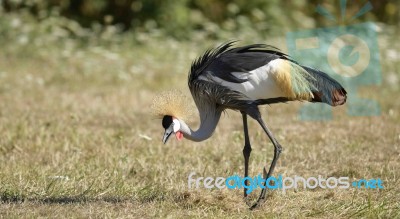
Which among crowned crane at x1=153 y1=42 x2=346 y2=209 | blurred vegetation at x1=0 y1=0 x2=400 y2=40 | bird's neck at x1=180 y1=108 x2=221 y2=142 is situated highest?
crowned crane at x1=153 y1=42 x2=346 y2=209

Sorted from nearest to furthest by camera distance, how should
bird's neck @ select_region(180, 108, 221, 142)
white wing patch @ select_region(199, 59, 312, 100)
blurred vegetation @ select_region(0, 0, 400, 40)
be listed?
white wing patch @ select_region(199, 59, 312, 100) < bird's neck @ select_region(180, 108, 221, 142) < blurred vegetation @ select_region(0, 0, 400, 40)

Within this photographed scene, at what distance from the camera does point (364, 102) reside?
9023 millimetres

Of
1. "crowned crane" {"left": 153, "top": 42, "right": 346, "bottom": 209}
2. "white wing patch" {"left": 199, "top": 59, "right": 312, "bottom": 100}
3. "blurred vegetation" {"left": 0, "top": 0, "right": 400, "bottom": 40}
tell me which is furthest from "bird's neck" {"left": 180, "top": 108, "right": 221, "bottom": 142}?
"blurred vegetation" {"left": 0, "top": 0, "right": 400, "bottom": 40}

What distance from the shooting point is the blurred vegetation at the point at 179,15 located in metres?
12.6

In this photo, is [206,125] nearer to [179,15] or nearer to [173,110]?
[173,110]

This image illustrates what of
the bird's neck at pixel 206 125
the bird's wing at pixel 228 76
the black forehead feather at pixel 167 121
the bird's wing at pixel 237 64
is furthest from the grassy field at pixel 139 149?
the bird's wing at pixel 237 64

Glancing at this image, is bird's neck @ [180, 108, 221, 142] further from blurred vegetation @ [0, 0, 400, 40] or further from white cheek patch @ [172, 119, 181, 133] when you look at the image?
blurred vegetation @ [0, 0, 400, 40]

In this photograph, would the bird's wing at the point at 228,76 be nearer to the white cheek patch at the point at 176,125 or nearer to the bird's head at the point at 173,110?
the bird's head at the point at 173,110

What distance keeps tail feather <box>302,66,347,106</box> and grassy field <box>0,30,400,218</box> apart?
0.67 meters

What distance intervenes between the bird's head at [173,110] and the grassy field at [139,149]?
499 millimetres

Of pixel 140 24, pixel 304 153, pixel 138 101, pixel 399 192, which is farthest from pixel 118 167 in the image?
pixel 140 24

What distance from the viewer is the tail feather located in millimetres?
4812

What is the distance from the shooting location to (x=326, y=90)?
4.82 m

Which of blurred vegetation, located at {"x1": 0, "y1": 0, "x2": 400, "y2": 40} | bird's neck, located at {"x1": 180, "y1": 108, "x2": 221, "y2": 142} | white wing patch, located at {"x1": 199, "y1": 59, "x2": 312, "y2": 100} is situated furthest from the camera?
blurred vegetation, located at {"x1": 0, "y1": 0, "x2": 400, "y2": 40}
